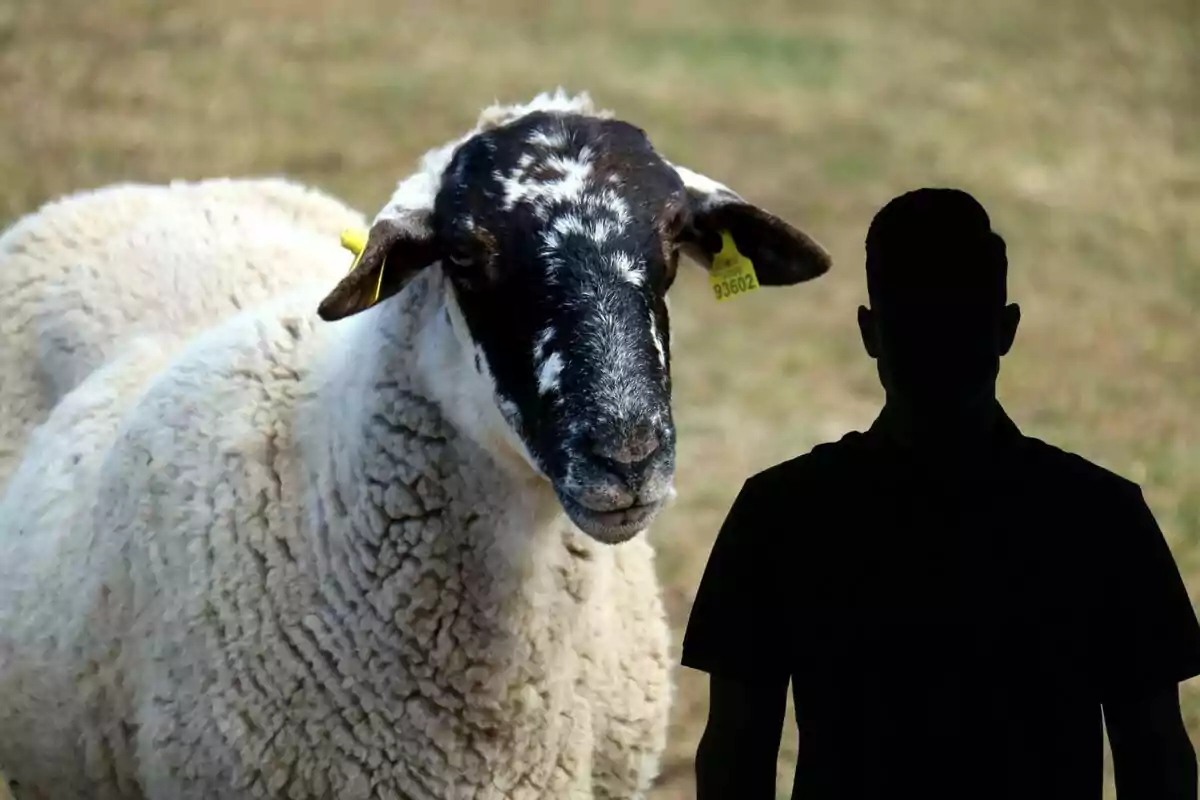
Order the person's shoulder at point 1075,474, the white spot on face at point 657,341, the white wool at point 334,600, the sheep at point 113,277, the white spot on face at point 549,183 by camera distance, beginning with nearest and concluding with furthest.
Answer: the person's shoulder at point 1075,474
the white spot on face at point 657,341
the white spot on face at point 549,183
the white wool at point 334,600
the sheep at point 113,277

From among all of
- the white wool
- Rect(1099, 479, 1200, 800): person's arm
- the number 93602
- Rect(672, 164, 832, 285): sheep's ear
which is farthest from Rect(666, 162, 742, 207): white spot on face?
Rect(1099, 479, 1200, 800): person's arm

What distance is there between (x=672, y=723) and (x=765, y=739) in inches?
124

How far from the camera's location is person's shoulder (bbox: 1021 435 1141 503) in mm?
1488

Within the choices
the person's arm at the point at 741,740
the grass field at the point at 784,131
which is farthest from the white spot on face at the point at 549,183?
the grass field at the point at 784,131

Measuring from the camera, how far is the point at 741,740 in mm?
1646

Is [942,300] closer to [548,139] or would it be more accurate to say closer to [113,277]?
[548,139]

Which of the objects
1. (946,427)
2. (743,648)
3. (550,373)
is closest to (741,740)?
(743,648)

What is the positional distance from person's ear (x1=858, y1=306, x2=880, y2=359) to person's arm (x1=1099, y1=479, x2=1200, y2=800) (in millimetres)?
296

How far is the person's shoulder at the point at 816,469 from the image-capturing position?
5.11ft

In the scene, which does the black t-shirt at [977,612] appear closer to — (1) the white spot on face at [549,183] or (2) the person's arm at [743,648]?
(2) the person's arm at [743,648]

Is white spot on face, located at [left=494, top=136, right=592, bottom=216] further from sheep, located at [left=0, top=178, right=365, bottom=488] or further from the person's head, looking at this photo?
sheep, located at [left=0, top=178, right=365, bottom=488]

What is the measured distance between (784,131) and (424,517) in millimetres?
8306

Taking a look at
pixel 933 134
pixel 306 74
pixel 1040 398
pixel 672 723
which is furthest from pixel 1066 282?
pixel 306 74

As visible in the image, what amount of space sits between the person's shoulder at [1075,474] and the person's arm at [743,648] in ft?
0.88
